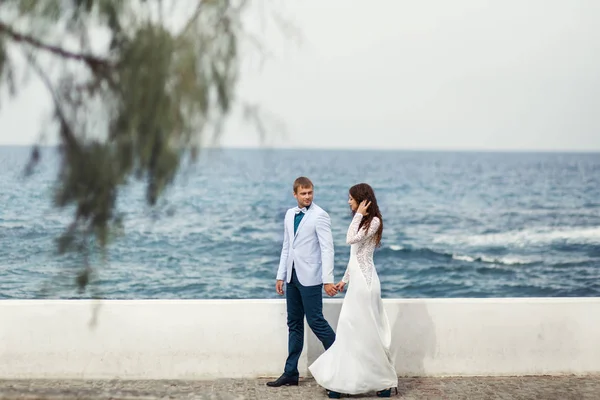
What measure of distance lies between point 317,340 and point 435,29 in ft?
164

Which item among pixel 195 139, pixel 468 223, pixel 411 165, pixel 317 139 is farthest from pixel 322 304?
pixel 411 165

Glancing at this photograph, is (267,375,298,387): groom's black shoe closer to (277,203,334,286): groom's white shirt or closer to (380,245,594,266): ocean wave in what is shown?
(277,203,334,286): groom's white shirt

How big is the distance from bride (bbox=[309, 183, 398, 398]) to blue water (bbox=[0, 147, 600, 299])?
2646cm

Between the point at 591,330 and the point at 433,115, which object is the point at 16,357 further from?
the point at 433,115

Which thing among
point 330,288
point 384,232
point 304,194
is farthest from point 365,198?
point 384,232

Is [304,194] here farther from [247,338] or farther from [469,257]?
[469,257]

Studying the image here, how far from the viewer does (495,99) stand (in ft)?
181

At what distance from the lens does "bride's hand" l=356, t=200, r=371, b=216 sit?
5746 millimetres

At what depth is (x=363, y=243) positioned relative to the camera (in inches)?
229

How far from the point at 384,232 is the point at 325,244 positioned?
1583 inches

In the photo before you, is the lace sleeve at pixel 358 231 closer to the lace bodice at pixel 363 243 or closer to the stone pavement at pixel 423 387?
the lace bodice at pixel 363 243

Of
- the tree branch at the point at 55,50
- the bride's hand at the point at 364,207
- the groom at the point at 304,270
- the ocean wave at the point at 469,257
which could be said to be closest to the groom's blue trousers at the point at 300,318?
the groom at the point at 304,270

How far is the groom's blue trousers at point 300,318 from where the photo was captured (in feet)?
19.4

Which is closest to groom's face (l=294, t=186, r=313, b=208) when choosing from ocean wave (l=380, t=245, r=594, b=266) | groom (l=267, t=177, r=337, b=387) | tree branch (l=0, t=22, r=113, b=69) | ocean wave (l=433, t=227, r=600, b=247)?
groom (l=267, t=177, r=337, b=387)
